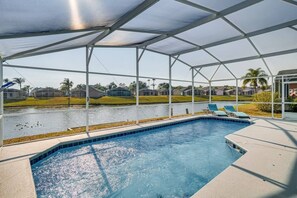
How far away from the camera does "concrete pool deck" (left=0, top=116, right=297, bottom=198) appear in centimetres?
291

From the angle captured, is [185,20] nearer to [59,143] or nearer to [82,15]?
[82,15]

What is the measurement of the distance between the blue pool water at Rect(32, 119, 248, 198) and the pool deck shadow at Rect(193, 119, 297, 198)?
62 centimetres

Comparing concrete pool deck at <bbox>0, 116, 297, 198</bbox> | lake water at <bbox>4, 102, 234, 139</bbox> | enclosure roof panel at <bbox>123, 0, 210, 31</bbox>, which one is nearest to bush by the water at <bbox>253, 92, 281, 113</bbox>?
concrete pool deck at <bbox>0, 116, 297, 198</bbox>

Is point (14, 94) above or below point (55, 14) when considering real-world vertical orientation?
below

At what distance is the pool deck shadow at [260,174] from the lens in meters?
2.85

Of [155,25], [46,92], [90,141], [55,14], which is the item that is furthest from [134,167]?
[46,92]

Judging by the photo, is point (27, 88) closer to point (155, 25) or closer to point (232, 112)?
point (155, 25)

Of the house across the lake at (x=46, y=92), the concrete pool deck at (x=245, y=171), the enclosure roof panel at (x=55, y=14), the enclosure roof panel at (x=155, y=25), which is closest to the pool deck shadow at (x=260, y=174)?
the concrete pool deck at (x=245, y=171)

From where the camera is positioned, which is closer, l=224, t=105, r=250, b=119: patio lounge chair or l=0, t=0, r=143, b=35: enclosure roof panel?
l=0, t=0, r=143, b=35: enclosure roof panel

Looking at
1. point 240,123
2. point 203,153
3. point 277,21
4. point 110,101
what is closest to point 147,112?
point 240,123

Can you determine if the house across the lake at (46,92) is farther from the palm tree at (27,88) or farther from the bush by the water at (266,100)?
the bush by the water at (266,100)

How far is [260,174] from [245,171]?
254mm

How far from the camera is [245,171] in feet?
12.0

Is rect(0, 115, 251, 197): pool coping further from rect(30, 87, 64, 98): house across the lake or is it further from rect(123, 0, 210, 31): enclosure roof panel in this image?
rect(123, 0, 210, 31): enclosure roof panel
